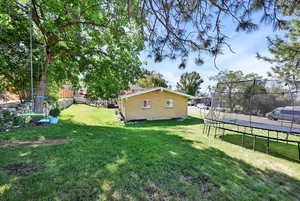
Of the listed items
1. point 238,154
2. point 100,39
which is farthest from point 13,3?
point 238,154

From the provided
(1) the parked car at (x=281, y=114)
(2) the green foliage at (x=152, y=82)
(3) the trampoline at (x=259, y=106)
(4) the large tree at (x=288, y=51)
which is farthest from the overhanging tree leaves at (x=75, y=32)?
(2) the green foliage at (x=152, y=82)

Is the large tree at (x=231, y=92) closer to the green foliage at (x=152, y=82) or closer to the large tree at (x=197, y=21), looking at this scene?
the large tree at (x=197, y=21)

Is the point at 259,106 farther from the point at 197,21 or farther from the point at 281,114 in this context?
the point at 197,21

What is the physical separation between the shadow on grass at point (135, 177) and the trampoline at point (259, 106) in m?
1.95

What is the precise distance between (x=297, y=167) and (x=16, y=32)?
11.0 m

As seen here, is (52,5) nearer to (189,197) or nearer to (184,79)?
(189,197)

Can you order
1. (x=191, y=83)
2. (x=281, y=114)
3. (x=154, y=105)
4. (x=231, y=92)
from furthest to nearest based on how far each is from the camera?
(x=191, y=83) → (x=154, y=105) → (x=231, y=92) → (x=281, y=114)

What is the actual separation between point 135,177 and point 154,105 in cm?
1039

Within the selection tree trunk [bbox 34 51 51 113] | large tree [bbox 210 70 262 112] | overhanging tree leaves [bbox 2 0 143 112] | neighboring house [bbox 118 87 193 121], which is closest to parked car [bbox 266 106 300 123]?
large tree [bbox 210 70 262 112]

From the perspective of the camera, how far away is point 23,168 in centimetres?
229

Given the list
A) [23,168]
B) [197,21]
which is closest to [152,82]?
[197,21]

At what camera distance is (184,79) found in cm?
4153

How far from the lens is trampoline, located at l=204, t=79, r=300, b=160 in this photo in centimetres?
456

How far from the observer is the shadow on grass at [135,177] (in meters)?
1.81
